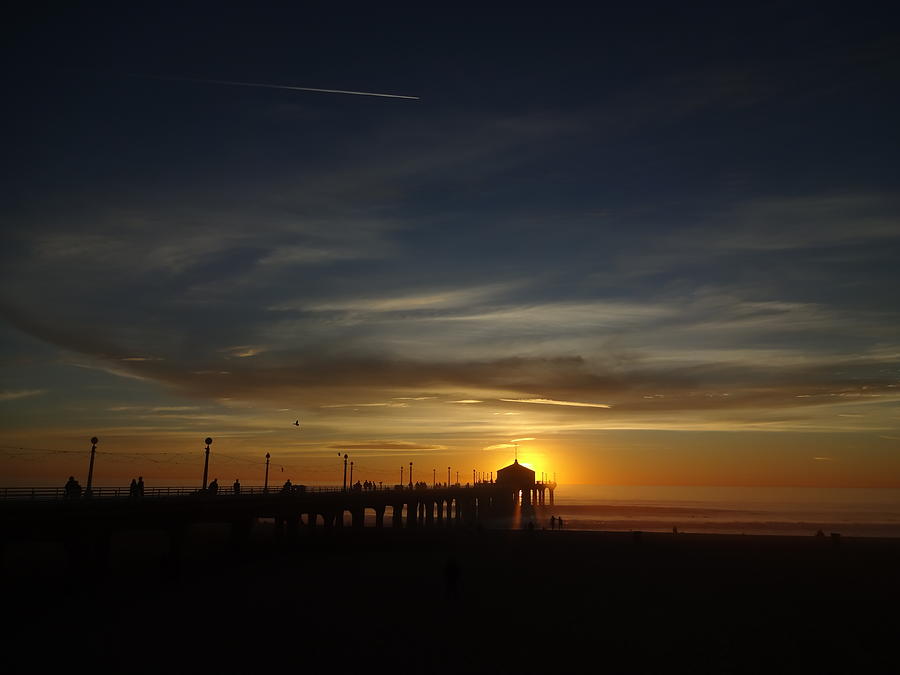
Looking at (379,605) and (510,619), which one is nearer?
(510,619)

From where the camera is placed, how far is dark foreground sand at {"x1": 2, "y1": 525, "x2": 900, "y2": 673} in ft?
63.1

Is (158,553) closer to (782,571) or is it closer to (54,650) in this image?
(54,650)

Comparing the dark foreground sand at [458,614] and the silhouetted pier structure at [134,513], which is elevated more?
the silhouetted pier structure at [134,513]

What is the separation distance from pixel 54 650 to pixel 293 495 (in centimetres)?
3860

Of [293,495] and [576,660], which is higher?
[293,495]

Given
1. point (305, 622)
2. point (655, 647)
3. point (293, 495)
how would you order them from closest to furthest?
point (655, 647) < point (305, 622) < point (293, 495)

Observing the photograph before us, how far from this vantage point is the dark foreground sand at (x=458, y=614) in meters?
19.2

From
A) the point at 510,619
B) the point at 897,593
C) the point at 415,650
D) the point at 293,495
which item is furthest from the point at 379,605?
the point at 293,495

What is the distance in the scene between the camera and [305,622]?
24016 millimetres

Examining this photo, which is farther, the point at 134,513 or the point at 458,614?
the point at 134,513

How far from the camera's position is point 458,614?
25219mm

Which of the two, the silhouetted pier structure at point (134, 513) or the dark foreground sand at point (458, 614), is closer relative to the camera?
the dark foreground sand at point (458, 614)

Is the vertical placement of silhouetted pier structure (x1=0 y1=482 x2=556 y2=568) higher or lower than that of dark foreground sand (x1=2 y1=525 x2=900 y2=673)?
higher

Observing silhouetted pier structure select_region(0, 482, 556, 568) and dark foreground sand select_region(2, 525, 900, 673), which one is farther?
silhouetted pier structure select_region(0, 482, 556, 568)
